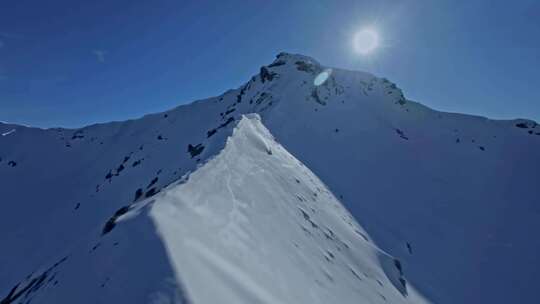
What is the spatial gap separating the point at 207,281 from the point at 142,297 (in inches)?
35.3

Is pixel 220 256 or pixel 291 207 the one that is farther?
pixel 291 207

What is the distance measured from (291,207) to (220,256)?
5.91 m

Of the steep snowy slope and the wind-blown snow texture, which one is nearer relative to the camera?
the steep snowy slope

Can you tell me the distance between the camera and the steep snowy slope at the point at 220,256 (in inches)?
170

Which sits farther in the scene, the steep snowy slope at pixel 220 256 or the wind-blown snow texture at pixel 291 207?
the wind-blown snow texture at pixel 291 207

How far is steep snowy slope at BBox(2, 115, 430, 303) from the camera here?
432 cm

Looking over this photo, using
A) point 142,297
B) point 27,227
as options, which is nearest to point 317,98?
point 142,297

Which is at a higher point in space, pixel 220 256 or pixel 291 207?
pixel 291 207

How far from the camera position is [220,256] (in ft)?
17.8

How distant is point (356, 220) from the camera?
18797mm

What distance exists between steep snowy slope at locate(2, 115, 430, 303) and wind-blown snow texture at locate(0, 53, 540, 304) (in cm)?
4

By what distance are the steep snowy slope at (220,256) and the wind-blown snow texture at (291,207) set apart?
0.04 meters

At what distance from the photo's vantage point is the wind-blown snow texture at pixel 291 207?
17.4 ft

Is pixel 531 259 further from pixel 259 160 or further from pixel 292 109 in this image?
pixel 292 109
